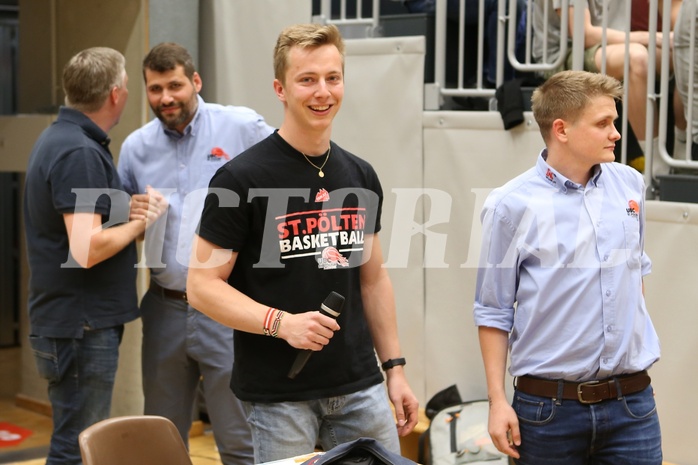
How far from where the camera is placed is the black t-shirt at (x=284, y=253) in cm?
262

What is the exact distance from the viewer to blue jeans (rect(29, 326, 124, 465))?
364cm

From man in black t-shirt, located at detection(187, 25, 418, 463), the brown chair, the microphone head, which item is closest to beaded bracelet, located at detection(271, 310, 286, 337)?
man in black t-shirt, located at detection(187, 25, 418, 463)

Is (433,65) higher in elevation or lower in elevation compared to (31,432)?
higher

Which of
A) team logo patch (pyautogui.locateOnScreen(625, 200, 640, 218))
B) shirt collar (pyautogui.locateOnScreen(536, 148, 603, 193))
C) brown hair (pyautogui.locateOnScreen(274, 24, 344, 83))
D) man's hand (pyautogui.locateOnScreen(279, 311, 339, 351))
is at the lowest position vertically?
man's hand (pyautogui.locateOnScreen(279, 311, 339, 351))

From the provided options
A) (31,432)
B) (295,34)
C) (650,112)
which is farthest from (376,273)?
(31,432)

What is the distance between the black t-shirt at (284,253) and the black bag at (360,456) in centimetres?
37

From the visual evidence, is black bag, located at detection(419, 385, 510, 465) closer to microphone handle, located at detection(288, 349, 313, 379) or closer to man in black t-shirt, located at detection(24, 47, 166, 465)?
man in black t-shirt, located at detection(24, 47, 166, 465)

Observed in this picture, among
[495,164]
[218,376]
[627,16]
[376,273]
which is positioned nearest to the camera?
[376,273]

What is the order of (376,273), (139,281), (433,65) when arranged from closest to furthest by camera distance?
(376,273) < (433,65) < (139,281)

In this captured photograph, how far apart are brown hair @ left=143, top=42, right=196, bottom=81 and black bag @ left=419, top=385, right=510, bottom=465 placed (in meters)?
1.87

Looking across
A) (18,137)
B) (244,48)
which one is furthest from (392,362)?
(18,137)

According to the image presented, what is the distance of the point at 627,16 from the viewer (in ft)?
13.1

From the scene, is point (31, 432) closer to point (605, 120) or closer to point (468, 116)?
point (468, 116)

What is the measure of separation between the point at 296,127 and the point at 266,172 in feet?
0.50
